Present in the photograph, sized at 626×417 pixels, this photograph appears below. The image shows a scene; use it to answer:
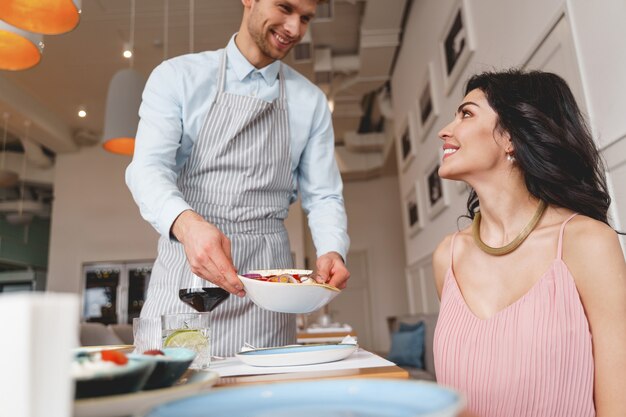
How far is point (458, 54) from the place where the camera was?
343cm

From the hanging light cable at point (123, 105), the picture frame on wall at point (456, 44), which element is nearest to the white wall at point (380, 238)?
the hanging light cable at point (123, 105)

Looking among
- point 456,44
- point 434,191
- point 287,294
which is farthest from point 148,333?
point 434,191

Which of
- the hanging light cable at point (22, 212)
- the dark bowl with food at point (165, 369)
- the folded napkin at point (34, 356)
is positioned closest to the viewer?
the folded napkin at point (34, 356)

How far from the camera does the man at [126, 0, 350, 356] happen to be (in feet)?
4.03

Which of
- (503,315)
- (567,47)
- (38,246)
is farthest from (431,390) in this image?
(38,246)

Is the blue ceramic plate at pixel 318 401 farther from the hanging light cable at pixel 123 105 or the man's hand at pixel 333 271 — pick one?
the hanging light cable at pixel 123 105

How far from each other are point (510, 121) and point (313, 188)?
1.98 ft

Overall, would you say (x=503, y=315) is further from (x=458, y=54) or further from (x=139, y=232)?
(x=139, y=232)

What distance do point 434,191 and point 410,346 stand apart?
4.75 ft

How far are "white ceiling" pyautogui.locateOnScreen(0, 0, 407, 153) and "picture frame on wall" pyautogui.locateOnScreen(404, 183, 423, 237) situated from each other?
173 centimetres

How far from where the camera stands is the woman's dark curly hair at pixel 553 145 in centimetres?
128

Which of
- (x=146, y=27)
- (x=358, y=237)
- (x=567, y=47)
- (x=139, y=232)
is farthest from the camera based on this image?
(x=358, y=237)

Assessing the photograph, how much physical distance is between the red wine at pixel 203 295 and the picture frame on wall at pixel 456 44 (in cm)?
270

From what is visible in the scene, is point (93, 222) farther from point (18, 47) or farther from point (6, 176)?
point (18, 47)
